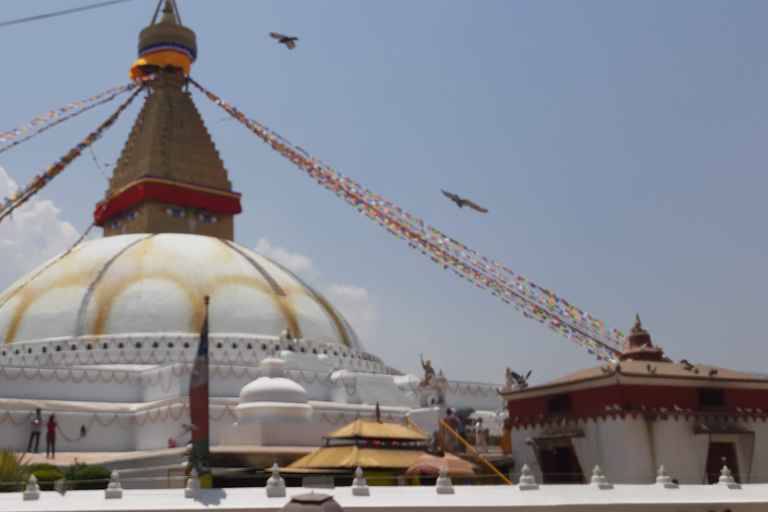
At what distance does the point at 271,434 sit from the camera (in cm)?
2098

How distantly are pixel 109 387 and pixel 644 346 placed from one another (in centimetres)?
1606

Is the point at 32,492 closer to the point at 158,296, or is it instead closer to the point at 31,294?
the point at 158,296

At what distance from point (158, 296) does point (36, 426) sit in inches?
331

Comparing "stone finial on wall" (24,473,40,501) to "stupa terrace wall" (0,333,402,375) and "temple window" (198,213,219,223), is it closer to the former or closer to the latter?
"stupa terrace wall" (0,333,402,375)

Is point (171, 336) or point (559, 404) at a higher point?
point (171, 336)

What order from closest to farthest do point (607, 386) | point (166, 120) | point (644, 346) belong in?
point (607, 386) < point (644, 346) < point (166, 120)

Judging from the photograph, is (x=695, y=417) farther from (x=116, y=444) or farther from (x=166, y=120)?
(x=166, y=120)

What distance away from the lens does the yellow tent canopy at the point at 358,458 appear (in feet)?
48.8

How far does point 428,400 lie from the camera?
→ 90.5ft

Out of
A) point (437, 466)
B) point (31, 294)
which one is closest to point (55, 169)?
point (31, 294)

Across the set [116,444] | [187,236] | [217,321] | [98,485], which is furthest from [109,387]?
[98,485]

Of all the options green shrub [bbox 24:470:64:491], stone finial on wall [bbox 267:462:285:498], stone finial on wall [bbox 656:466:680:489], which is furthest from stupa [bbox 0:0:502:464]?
stone finial on wall [bbox 656:466:680:489]

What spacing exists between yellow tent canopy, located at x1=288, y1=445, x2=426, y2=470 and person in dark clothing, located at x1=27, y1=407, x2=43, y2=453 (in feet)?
32.4

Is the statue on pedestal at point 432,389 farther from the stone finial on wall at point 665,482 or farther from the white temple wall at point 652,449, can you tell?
the stone finial on wall at point 665,482
